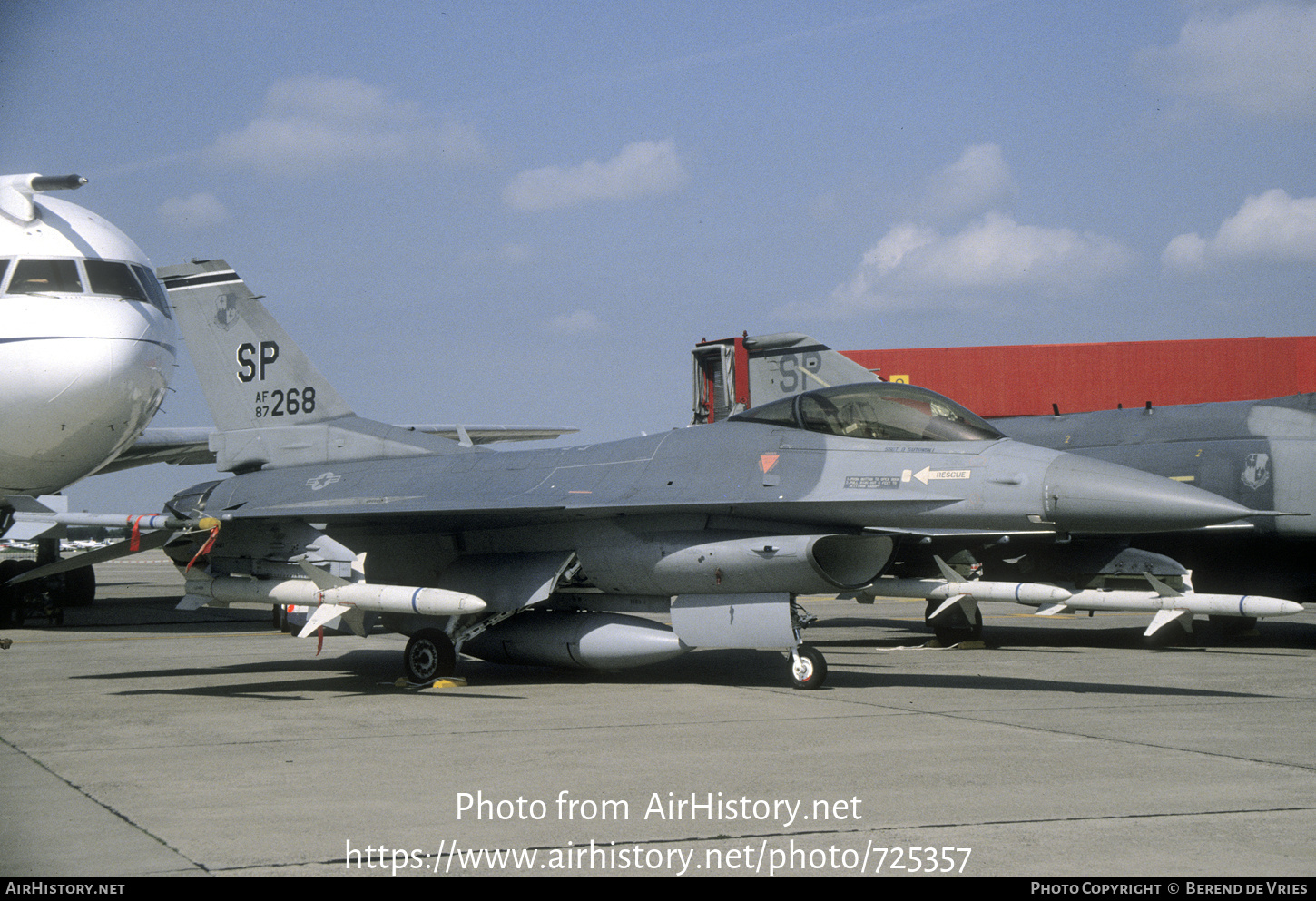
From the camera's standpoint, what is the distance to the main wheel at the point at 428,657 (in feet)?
36.2

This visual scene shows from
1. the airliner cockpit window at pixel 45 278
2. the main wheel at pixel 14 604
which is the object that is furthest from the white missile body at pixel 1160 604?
the main wheel at pixel 14 604

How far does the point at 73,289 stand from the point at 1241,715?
986 cm

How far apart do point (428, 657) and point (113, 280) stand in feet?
14.4

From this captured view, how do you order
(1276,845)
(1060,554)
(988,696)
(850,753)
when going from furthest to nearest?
(1060,554)
(988,696)
(850,753)
(1276,845)

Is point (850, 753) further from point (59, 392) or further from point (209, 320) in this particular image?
point (209, 320)

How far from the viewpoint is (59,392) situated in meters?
9.81

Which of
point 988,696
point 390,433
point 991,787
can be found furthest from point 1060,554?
point 991,787

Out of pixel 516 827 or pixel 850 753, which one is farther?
pixel 850 753

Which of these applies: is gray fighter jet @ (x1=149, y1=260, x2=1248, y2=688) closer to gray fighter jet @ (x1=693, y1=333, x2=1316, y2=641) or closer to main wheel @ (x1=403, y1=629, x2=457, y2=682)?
main wheel @ (x1=403, y1=629, x2=457, y2=682)

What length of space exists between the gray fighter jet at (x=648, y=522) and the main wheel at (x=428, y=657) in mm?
18

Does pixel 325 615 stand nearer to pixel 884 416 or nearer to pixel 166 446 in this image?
pixel 884 416

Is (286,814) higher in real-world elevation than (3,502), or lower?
lower

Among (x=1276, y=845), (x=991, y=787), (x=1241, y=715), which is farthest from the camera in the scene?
(x=1241, y=715)

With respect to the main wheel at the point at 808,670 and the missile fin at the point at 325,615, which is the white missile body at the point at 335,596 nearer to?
the missile fin at the point at 325,615
